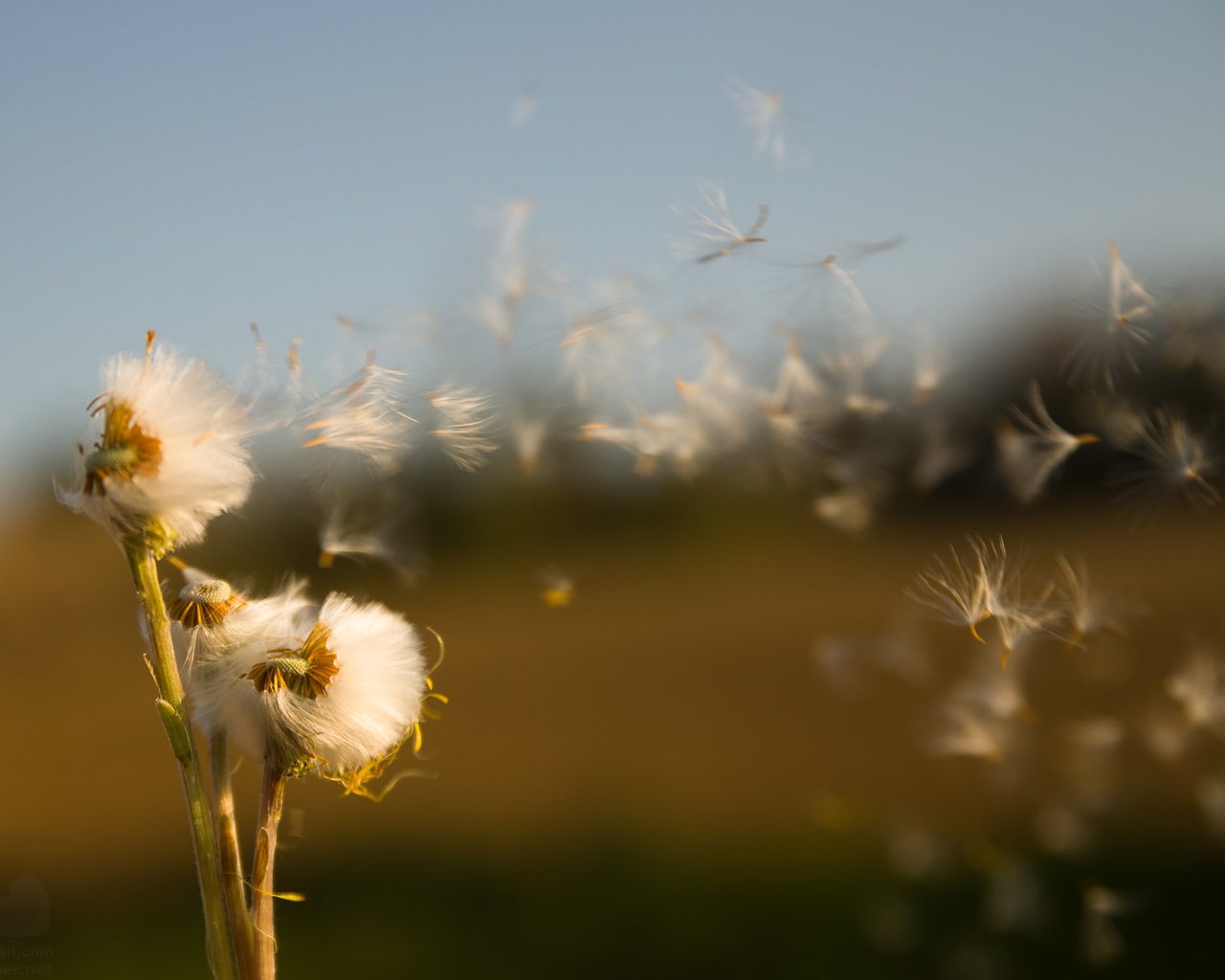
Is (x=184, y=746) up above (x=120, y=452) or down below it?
below

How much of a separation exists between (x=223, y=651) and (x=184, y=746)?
0.05 metres

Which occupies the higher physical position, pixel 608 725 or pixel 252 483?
pixel 608 725

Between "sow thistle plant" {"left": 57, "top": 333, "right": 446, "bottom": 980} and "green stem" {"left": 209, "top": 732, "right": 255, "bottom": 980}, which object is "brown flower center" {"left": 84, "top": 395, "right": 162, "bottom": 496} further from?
"green stem" {"left": 209, "top": 732, "right": 255, "bottom": 980}

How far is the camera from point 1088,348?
120 centimetres

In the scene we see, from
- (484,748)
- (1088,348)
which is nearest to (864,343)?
(1088,348)

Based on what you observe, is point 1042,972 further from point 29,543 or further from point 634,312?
point 29,543

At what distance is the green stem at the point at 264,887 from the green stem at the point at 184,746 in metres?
0.01

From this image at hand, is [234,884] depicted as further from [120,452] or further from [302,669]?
[120,452]

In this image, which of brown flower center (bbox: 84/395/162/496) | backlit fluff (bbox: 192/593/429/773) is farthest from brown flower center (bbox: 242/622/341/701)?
brown flower center (bbox: 84/395/162/496)

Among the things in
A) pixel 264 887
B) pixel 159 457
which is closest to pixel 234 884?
pixel 264 887

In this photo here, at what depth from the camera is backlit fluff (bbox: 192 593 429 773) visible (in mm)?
492

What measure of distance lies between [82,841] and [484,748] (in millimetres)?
2178

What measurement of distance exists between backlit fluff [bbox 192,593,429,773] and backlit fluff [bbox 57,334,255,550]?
0.21 ft

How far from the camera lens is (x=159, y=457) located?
1.55 ft
